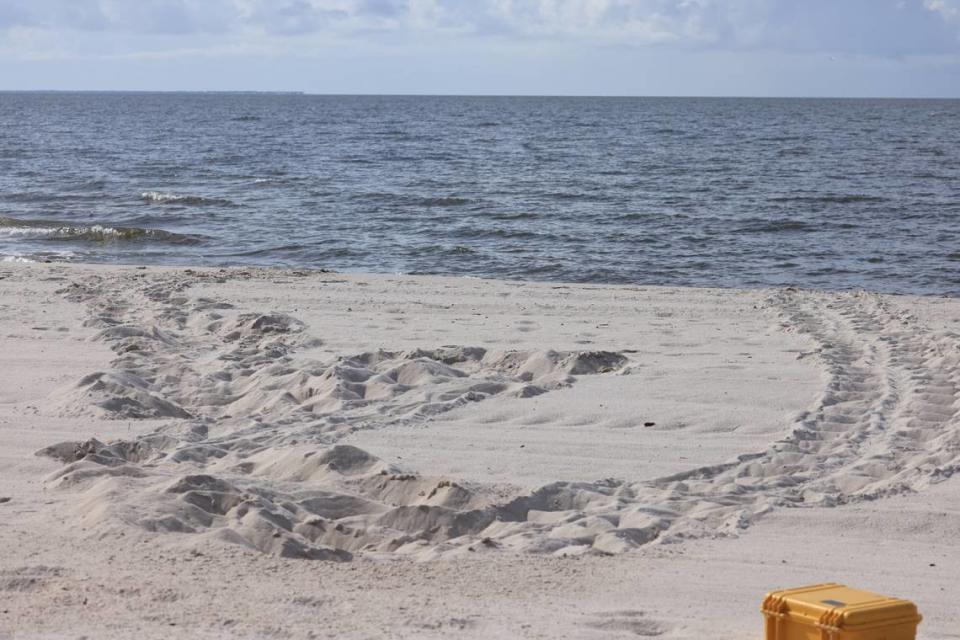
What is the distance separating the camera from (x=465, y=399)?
23.6 ft

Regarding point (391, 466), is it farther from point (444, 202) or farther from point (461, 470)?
point (444, 202)

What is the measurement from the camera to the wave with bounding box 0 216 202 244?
58.6 feet

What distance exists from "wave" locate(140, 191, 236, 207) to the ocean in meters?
0.08

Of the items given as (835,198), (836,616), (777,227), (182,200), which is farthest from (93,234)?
(836,616)

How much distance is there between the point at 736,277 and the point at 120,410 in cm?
979

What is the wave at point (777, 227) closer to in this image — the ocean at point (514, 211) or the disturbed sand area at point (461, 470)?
the ocean at point (514, 211)

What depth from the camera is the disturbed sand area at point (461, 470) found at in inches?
167

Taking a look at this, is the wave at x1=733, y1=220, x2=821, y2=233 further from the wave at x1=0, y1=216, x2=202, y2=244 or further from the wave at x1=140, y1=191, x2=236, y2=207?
the wave at x1=140, y1=191, x2=236, y2=207

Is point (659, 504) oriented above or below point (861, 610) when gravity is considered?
below

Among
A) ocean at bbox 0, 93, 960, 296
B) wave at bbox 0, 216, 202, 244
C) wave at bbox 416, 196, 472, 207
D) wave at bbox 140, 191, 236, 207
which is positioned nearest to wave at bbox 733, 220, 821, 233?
ocean at bbox 0, 93, 960, 296

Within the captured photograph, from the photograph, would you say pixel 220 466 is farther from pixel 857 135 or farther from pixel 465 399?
pixel 857 135

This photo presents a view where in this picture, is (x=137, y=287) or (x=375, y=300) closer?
(x=375, y=300)

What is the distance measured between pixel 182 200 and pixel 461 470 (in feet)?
58.4

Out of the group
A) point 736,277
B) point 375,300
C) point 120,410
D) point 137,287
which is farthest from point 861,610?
point 736,277
